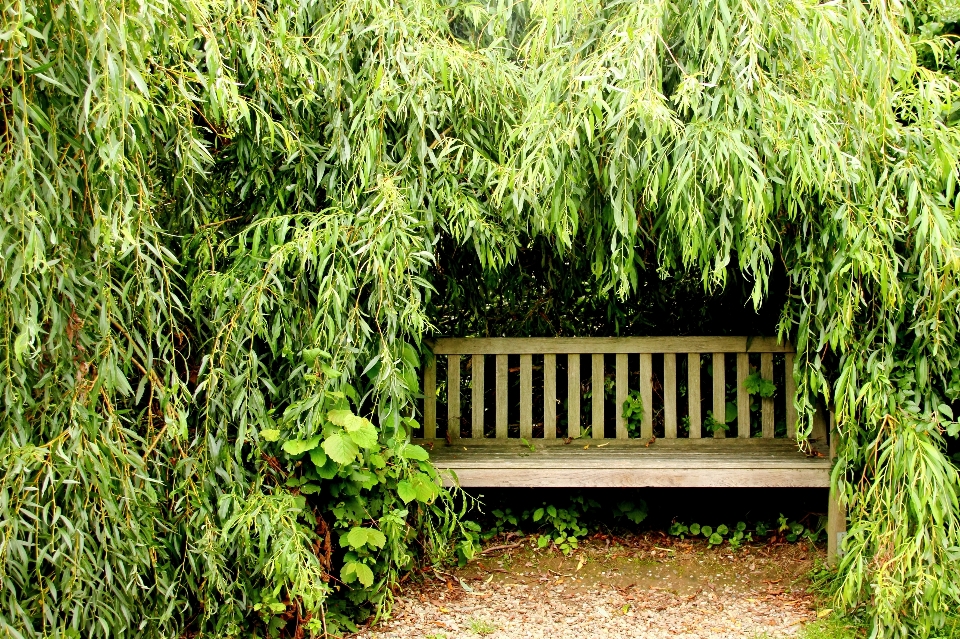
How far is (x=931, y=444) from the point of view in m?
2.81

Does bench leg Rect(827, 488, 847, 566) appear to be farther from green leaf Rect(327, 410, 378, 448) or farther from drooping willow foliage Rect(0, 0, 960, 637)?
green leaf Rect(327, 410, 378, 448)

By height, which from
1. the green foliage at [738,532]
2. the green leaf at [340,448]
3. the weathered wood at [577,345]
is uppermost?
the weathered wood at [577,345]

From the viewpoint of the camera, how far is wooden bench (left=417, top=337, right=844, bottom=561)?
135 inches

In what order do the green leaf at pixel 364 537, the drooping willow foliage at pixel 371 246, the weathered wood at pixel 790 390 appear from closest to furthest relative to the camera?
the drooping willow foliage at pixel 371 246, the green leaf at pixel 364 537, the weathered wood at pixel 790 390

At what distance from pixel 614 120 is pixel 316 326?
4.16 ft

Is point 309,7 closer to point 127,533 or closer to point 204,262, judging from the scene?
point 204,262

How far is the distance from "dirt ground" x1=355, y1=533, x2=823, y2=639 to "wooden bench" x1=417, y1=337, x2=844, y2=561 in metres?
0.51

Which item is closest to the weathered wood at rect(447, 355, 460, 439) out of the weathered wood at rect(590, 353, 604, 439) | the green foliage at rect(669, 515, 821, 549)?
the weathered wood at rect(590, 353, 604, 439)

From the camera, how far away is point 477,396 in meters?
3.98

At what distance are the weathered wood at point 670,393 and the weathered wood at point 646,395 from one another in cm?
8

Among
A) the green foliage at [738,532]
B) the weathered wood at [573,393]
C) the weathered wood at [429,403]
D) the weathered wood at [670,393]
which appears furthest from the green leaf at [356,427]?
the green foliage at [738,532]

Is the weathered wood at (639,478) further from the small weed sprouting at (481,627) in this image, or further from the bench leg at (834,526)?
the small weed sprouting at (481,627)

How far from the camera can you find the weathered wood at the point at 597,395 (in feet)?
12.8

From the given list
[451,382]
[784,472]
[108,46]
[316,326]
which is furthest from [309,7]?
[784,472]
